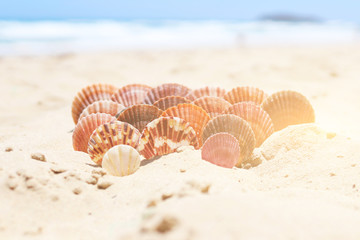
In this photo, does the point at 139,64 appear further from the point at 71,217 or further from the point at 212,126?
the point at 71,217

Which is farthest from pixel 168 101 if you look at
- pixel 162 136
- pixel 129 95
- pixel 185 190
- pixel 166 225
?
pixel 166 225

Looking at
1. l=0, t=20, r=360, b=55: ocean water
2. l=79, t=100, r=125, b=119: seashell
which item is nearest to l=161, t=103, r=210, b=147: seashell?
l=79, t=100, r=125, b=119: seashell

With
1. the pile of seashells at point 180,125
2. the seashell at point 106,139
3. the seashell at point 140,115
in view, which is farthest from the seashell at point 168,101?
the seashell at point 106,139

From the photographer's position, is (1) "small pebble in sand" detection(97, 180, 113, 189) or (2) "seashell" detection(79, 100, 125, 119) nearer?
(1) "small pebble in sand" detection(97, 180, 113, 189)

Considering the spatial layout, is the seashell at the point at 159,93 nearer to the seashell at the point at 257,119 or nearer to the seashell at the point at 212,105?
the seashell at the point at 212,105

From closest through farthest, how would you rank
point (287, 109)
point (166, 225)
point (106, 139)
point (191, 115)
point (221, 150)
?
1. point (166, 225)
2. point (221, 150)
3. point (106, 139)
4. point (191, 115)
5. point (287, 109)

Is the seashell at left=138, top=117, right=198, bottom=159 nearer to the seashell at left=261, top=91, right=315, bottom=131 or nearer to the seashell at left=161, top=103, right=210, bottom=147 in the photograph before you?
the seashell at left=161, top=103, right=210, bottom=147

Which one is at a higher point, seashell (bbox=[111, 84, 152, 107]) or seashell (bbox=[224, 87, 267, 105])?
seashell (bbox=[224, 87, 267, 105])

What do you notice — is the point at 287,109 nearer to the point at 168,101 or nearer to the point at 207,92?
the point at 207,92
